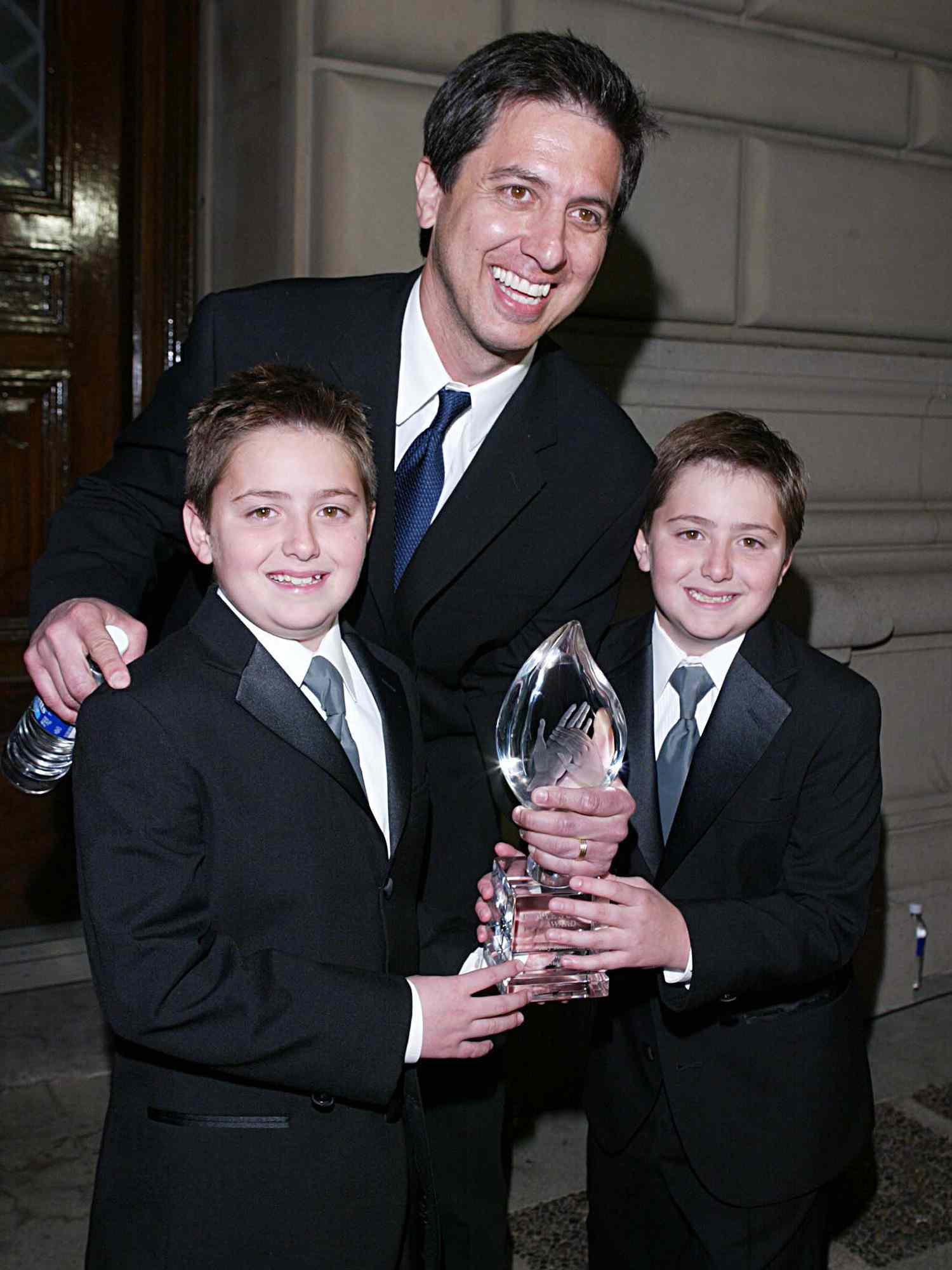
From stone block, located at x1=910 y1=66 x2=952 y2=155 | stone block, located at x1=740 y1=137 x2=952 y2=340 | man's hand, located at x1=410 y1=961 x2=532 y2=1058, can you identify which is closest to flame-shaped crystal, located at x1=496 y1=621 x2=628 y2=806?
man's hand, located at x1=410 y1=961 x2=532 y2=1058

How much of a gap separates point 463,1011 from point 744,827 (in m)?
0.56

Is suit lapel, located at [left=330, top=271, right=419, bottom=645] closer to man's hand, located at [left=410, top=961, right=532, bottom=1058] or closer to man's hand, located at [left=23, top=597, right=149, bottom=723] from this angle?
man's hand, located at [left=23, top=597, right=149, bottom=723]

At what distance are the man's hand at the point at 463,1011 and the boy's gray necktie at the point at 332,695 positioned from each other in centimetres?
26

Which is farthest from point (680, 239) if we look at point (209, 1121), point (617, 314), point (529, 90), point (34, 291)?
point (209, 1121)

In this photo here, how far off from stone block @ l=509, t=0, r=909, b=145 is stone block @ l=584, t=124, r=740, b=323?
0.11m

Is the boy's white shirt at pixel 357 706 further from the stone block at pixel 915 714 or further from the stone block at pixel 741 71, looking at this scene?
the stone block at pixel 915 714

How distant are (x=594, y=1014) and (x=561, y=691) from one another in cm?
77

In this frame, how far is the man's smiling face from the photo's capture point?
2037 millimetres

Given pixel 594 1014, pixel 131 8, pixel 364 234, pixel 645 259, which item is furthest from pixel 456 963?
pixel 131 8

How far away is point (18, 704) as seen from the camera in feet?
12.0

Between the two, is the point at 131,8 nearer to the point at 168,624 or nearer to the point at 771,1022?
the point at 168,624

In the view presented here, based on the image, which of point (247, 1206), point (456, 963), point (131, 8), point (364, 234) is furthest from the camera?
point (131, 8)

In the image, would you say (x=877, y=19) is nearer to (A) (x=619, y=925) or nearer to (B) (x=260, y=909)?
(A) (x=619, y=925)

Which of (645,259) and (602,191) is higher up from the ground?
(645,259)
